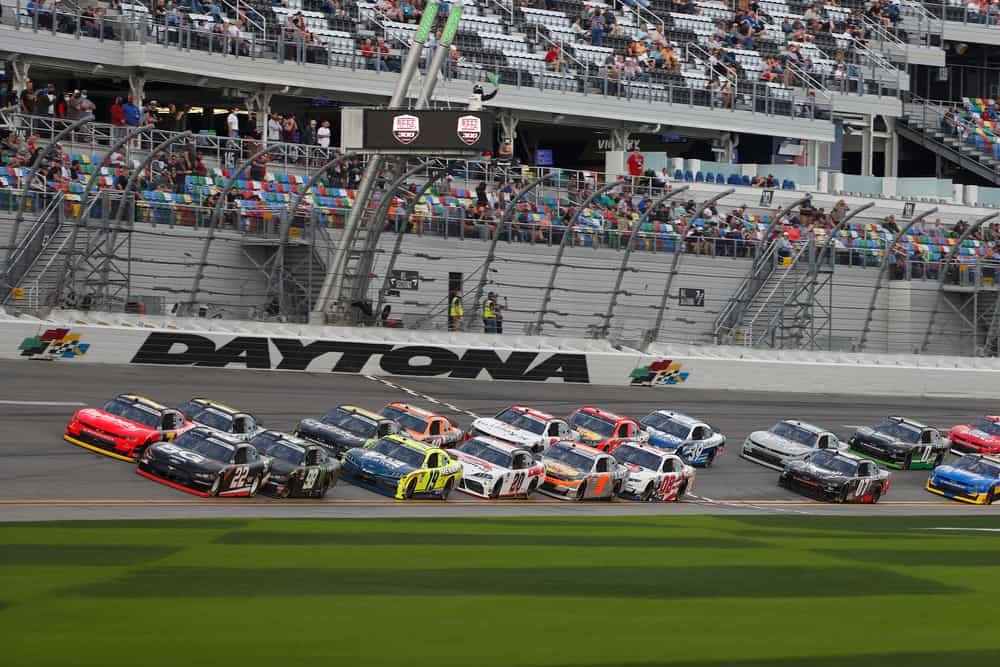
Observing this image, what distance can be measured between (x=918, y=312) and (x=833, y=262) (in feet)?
8.87

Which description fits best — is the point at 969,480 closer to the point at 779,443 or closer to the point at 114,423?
the point at 779,443

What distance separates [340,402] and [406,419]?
3928 mm

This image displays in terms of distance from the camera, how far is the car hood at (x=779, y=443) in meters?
33.7

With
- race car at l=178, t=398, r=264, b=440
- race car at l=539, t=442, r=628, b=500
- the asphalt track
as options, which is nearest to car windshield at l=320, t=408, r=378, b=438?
race car at l=178, t=398, r=264, b=440

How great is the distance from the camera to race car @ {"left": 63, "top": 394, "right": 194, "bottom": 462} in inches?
1053

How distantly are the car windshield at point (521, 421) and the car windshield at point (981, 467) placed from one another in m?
8.80

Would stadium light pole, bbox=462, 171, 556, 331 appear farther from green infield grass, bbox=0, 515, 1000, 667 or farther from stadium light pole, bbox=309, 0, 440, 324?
green infield grass, bbox=0, 515, 1000, 667

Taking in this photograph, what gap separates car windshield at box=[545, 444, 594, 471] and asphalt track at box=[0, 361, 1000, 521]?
2.72 ft

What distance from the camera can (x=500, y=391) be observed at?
38.0 meters

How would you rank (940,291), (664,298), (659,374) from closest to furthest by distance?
(664,298) < (659,374) < (940,291)

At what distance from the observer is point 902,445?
119ft

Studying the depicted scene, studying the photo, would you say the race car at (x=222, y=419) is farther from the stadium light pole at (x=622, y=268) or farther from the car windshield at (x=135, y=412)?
the stadium light pole at (x=622, y=268)

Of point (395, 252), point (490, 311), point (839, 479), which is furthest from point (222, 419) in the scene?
point (839, 479)

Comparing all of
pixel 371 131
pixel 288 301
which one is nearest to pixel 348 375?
pixel 288 301
